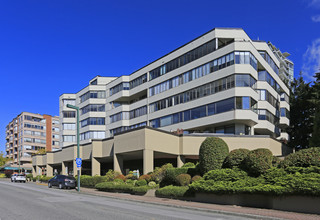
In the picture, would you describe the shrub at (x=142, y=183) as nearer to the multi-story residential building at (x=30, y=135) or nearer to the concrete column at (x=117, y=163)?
the concrete column at (x=117, y=163)

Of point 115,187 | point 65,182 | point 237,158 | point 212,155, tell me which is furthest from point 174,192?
point 65,182

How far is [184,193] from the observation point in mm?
19516

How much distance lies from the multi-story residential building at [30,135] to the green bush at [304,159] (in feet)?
351

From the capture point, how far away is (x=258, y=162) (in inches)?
640

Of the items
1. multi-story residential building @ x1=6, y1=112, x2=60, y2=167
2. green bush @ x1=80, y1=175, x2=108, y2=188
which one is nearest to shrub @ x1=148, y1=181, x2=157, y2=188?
green bush @ x1=80, y1=175, x2=108, y2=188

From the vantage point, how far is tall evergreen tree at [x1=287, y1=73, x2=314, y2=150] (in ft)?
168

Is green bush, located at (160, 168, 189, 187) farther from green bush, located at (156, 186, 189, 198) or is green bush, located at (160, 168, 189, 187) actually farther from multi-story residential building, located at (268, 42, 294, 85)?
multi-story residential building, located at (268, 42, 294, 85)

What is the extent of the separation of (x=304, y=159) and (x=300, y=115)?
43936 mm

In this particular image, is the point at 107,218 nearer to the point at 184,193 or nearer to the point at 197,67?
the point at 184,193

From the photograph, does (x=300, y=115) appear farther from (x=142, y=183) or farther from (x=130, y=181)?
(x=142, y=183)

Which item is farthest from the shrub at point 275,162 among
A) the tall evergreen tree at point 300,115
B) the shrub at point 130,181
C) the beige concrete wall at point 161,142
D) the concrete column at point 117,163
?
the tall evergreen tree at point 300,115

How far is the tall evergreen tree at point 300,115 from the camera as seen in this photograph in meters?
51.1

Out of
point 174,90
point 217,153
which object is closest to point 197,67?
point 174,90

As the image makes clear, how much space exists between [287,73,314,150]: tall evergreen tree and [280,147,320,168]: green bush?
37.3m
